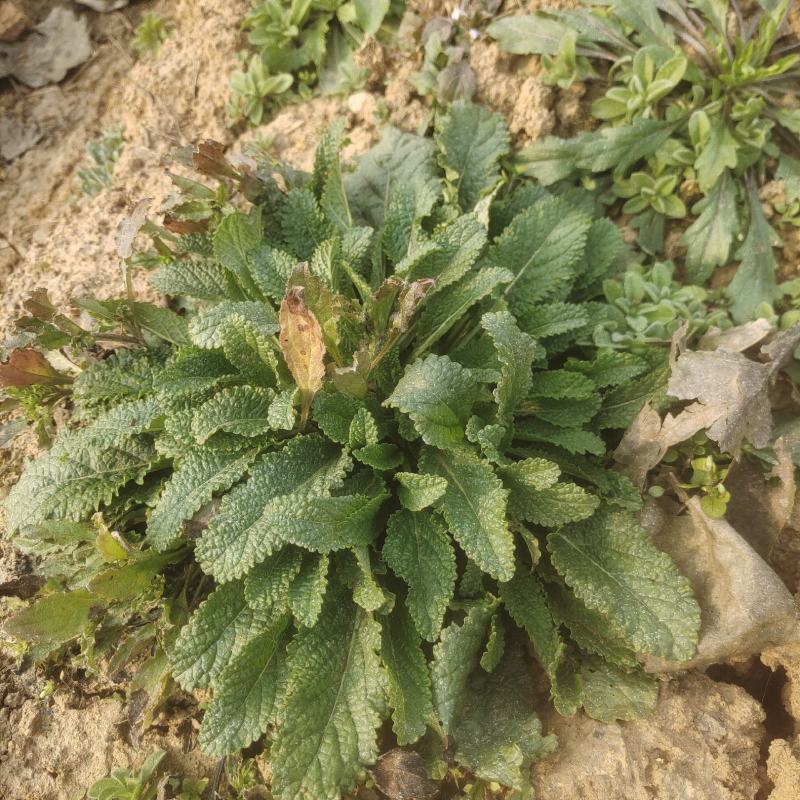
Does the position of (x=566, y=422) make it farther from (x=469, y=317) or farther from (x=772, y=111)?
(x=772, y=111)

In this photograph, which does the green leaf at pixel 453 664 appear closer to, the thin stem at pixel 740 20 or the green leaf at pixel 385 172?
the green leaf at pixel 385 172

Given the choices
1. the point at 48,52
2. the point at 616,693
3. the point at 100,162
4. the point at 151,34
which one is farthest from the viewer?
the point at 48,52

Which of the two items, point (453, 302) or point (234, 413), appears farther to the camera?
point (453, 302)

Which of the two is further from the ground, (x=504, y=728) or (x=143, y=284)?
(x=143, y=284)

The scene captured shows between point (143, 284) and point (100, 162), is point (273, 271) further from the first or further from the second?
point (100, 162)

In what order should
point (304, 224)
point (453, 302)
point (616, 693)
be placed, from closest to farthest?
point (616, 693), point (453, 302), point (304, 224)

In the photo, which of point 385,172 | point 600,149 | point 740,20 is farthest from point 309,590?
point 740,20

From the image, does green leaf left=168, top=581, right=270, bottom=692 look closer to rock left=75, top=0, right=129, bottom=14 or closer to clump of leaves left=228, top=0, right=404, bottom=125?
clump of leaves left=228, top=0, right=404, bottom=125
